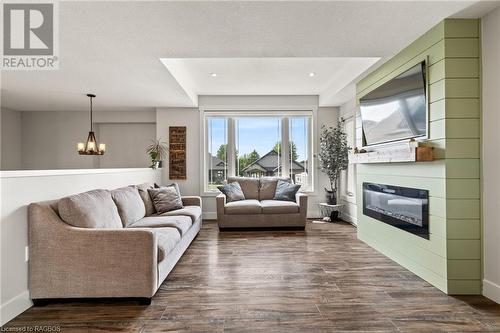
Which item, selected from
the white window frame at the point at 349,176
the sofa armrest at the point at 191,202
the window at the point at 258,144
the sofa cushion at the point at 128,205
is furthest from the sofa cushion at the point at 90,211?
the white window frame at the point at 349,176

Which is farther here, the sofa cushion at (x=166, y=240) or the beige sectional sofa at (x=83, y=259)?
the sofa cushion at (x=166, y=240)

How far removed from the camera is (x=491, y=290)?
235 cm

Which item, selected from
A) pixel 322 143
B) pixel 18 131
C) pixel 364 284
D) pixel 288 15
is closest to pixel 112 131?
pixel 18 131

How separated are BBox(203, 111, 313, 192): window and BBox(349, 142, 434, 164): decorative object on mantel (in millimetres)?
2181

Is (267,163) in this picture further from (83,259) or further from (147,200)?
(83,259)

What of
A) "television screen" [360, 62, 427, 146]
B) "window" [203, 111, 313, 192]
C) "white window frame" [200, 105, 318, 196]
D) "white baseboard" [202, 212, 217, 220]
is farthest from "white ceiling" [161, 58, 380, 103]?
"white baseboard" [202, 212, 217, 220]

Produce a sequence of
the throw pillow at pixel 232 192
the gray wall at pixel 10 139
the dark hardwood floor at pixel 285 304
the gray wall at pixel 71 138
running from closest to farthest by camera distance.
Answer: the dark hardwood floor at pixel 285 304 < the throw pillow at pixel 232 192 < the gray wall at pixel 10 139 < the gray wall at pixel 71 138

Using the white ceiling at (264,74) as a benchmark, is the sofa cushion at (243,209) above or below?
below

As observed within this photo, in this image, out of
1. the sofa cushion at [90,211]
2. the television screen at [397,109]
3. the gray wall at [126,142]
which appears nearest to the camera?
the sofa cushion at [90,211]

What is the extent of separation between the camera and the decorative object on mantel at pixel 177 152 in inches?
227

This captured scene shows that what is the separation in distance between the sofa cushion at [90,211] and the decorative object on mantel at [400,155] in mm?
3087

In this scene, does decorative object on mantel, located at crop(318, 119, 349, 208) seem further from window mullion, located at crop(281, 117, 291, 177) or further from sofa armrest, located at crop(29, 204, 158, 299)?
sofa armrest, located at crop(29, 204, 158, 299)

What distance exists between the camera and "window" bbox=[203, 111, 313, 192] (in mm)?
5969

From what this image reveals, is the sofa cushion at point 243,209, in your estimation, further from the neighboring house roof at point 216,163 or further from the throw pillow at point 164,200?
the neighboring house roof at point 216,163
